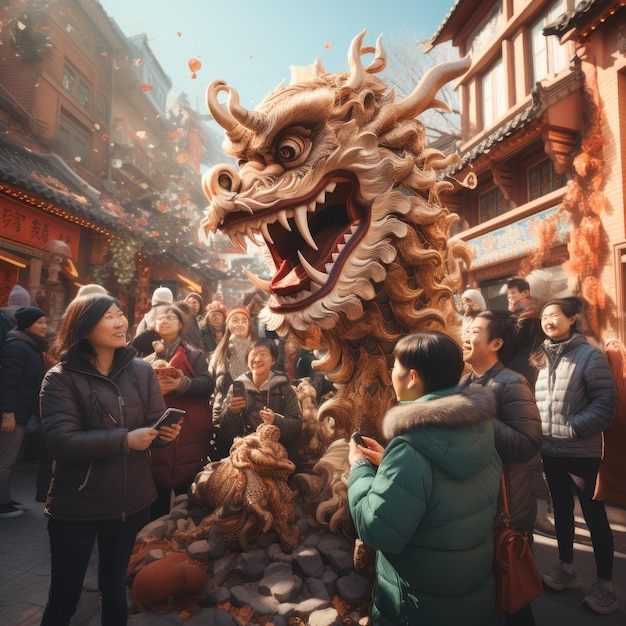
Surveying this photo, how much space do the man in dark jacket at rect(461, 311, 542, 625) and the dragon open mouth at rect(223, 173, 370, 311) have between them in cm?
86

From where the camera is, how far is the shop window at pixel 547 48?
7.18 metres

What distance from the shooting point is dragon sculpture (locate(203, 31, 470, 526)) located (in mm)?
1754

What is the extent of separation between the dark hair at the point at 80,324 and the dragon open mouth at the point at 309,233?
0.67 m

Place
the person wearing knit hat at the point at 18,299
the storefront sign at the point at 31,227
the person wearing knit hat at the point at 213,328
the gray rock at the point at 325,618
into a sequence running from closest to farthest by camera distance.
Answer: the gray rock at the point at 325,618 < the person wearing knit hat at the point at 18,299 < the person wearing knit hat at the point at 213,328 < the storefront sign at the point at 31,227

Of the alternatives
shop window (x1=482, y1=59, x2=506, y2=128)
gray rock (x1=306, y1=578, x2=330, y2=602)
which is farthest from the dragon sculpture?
shop window (x1=482, y1=59, x2=506, y2=128)

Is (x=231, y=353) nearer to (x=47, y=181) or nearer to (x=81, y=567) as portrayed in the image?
(x=81, y=567)

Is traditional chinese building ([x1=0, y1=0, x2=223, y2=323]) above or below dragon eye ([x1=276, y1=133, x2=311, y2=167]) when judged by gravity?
above

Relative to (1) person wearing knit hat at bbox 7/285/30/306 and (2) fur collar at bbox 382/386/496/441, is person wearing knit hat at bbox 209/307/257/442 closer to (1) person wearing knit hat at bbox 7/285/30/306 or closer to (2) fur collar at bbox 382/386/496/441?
(2) fur collar at bbox 382/386/496/441

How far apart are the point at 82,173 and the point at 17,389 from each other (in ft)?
39.5

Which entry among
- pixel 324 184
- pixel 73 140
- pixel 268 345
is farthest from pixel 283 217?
pixel 73 140

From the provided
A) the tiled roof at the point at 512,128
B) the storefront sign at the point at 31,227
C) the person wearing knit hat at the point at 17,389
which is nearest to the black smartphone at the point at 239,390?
the person wearing knit hat at the point at 17,389

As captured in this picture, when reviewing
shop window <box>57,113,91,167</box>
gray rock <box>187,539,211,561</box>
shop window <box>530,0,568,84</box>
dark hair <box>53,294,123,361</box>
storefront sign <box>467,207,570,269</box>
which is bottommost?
gray rock <box>187,539,211,561</box>

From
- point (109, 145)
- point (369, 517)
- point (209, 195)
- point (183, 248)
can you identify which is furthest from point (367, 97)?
point (109, 145)

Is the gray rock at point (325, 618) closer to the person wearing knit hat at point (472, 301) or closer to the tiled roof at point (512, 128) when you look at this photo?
the person wearing knit hat at point (472, 301)
